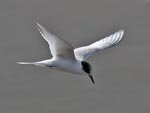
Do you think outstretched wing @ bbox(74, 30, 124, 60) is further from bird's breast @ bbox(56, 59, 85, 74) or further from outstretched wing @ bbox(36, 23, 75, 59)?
outstretched wing @ bbox(36, 23, 75, 59)

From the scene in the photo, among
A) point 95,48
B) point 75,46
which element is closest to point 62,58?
point 95,48

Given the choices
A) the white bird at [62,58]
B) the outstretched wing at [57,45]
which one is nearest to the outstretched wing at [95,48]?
the white bird at [62,58]

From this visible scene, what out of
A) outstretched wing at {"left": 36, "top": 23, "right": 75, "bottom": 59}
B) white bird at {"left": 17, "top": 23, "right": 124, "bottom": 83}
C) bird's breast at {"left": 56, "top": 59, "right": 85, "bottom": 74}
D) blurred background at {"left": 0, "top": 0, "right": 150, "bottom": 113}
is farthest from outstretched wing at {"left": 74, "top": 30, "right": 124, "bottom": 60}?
blurred background at {"left": 0, "top": 0, "right": 150, "bottom": 113}

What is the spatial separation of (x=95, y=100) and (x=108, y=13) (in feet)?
6.31

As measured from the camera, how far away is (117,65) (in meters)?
6.79

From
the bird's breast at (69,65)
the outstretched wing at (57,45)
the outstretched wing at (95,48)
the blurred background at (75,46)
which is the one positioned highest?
the outstretched wing at (57,45)

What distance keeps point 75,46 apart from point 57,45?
197cm

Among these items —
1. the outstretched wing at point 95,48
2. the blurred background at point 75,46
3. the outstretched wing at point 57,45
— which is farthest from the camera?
the blurred background at point 75,46

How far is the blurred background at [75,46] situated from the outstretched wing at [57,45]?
1018 mm

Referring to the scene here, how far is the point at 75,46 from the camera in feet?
23.1

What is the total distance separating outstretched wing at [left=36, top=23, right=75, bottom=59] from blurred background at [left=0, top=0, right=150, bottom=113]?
1.02 m

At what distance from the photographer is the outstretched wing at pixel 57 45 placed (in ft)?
16.3

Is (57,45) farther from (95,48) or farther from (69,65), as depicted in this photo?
(95,48)

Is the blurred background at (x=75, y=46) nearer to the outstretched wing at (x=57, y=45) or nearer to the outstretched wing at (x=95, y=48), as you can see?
the outstretched wing at (x=95, y=48)
